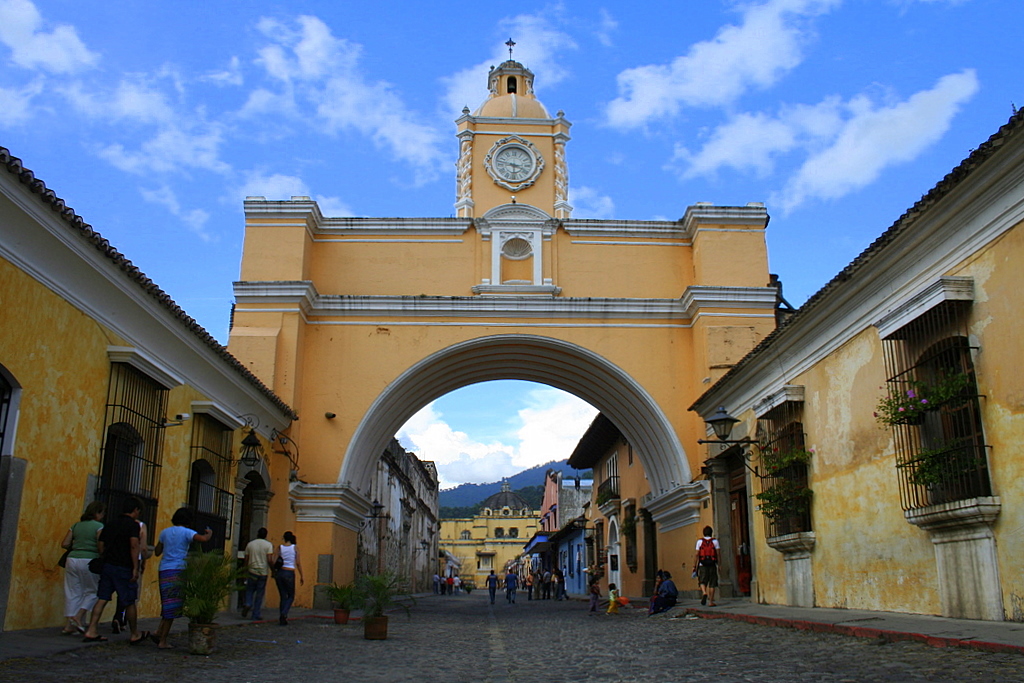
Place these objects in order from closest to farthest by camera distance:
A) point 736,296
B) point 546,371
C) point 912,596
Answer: point 912,596 < point 736,296 < point 546,371

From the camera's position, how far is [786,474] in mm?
10969

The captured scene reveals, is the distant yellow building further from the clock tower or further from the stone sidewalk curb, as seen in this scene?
the stone sidewalk curb

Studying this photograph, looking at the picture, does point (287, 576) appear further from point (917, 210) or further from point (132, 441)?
Answer: point (917, 210)

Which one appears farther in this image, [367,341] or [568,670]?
[367,341]

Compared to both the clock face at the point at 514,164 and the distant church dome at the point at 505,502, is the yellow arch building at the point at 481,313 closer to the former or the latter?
the clock face at the point at 514,164

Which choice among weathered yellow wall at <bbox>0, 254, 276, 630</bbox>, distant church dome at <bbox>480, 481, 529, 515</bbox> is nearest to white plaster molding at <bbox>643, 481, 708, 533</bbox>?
weathered yellow wall at <bbox>0, 254, 276, 630</bbox>

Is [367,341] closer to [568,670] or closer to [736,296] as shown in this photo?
[736,296]

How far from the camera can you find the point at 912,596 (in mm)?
7918

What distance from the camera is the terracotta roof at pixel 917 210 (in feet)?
20.5

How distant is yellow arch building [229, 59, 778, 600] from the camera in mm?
15938

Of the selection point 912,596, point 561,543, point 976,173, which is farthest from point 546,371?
point 561,543

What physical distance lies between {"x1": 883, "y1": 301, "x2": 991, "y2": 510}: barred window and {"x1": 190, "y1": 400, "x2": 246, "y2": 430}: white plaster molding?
8.01 m

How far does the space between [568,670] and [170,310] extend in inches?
247

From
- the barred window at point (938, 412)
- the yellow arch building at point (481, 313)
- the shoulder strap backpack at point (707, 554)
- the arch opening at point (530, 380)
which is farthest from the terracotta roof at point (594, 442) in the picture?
the barred window at point (938, 412)
